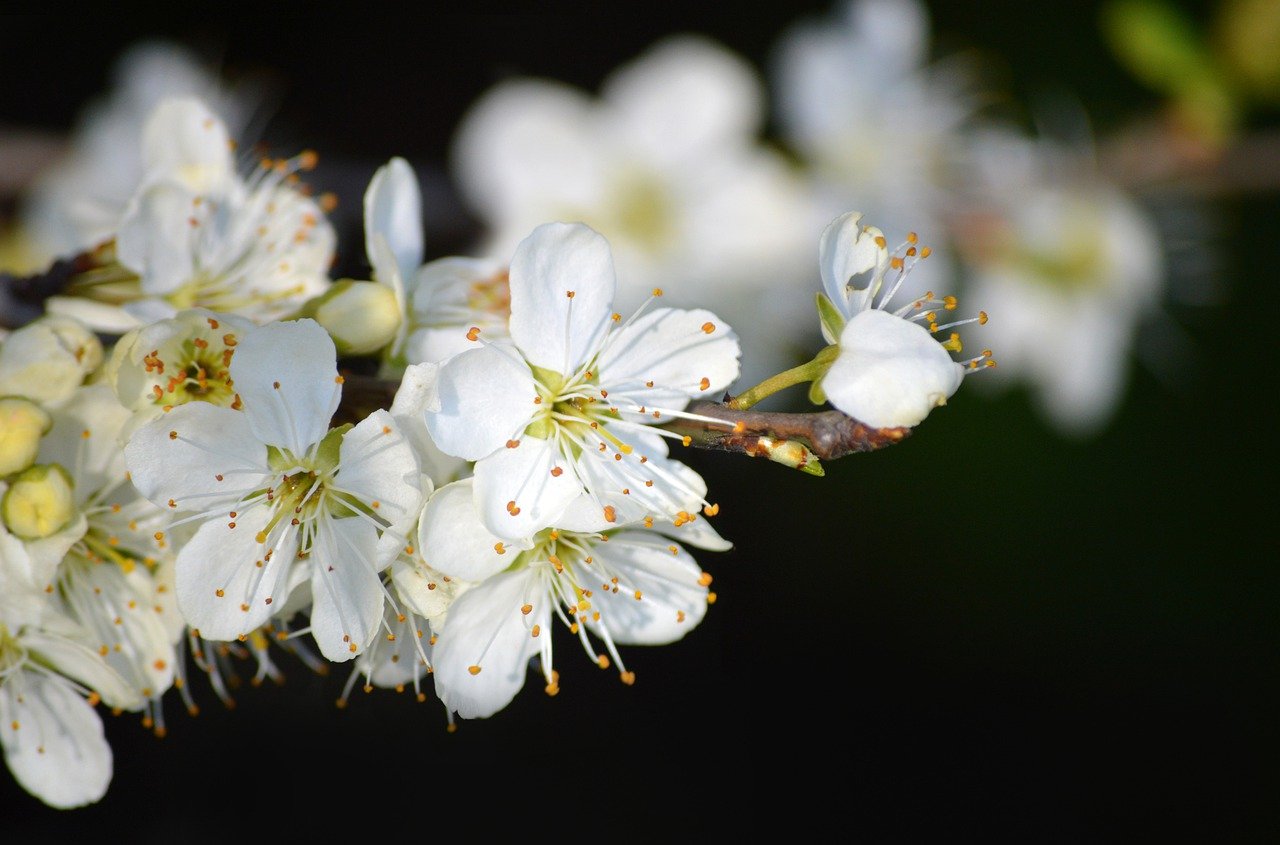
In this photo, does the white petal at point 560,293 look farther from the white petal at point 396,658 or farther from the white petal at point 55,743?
the white petal at point 55,743

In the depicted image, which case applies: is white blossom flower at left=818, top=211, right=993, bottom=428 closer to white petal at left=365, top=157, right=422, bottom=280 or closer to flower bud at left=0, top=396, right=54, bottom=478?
white petal at left=365, top=157, right=422, bottom=280

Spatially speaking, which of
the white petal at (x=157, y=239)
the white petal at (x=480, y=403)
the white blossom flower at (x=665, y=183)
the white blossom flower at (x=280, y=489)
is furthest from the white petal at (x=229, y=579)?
the white blossom flower at (x=665, y=183)

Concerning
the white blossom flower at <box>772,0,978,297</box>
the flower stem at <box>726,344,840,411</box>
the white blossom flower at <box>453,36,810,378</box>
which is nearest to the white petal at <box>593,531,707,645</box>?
A: the flower stem at <box>726,344,840,411</box>

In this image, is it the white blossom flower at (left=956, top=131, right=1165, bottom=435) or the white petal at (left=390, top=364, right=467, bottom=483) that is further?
the white blossom flower at (left=956, top=131, right=1165, bottom=435)

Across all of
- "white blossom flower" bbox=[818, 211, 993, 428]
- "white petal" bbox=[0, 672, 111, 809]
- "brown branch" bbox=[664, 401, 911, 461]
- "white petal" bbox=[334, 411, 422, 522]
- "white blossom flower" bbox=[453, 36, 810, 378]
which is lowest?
"white petal" bbox=[0, 672, 111, 809]

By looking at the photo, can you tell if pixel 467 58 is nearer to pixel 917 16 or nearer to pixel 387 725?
pixel 917 16

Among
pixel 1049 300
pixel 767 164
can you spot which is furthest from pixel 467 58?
pixel 1049 300

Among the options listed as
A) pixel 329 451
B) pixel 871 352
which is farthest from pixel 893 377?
pixel 329 451

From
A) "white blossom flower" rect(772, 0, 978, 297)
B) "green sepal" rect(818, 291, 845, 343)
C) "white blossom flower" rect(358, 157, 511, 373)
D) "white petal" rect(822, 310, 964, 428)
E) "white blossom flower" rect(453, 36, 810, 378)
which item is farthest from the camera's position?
"white blossom flower" rect(772, 0, 978, 297)
